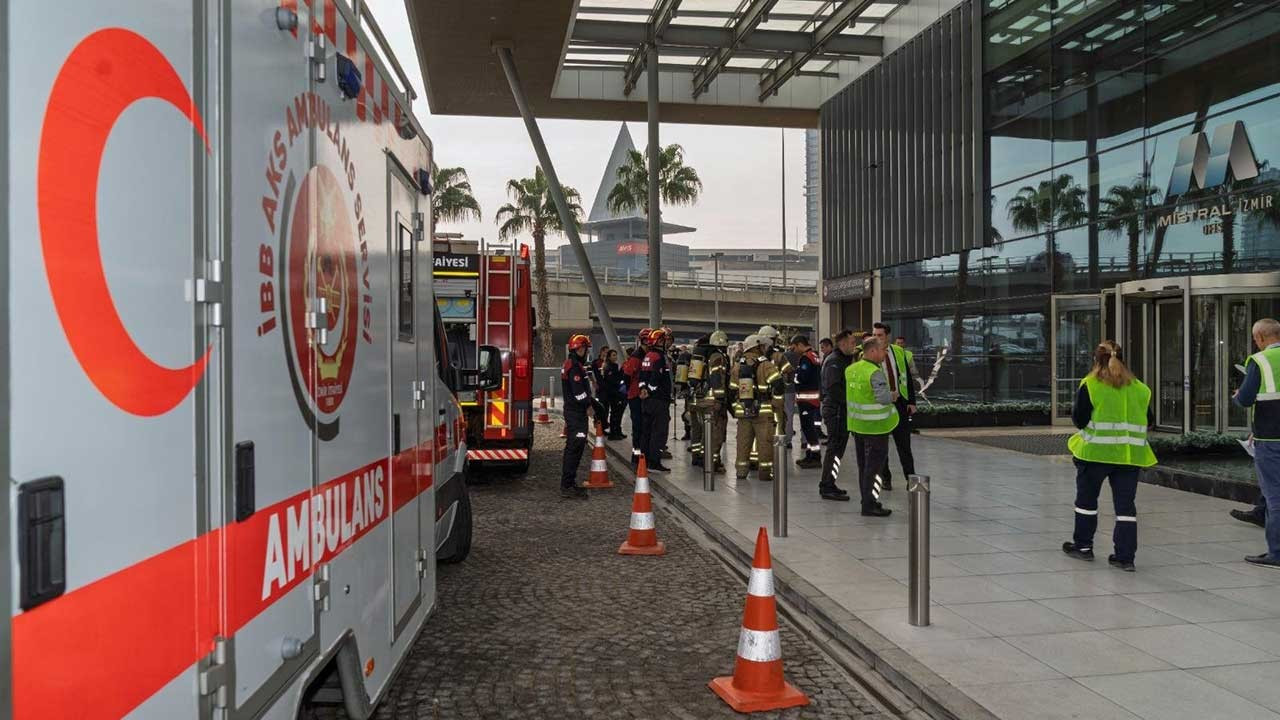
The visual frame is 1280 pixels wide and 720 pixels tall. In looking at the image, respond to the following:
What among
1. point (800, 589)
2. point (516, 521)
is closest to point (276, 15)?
point (800, 589)

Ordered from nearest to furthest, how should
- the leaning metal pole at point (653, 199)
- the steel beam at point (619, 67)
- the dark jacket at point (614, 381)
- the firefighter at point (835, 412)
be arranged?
the firefighter at point (835, 412), the dark jacket at point (614, 381), the leaning metal pole at point (653, 199), the steel beam at point (619, 67)

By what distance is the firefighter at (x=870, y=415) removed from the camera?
9.76 m

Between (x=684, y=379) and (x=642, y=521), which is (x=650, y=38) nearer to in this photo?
(x=684, y=379)

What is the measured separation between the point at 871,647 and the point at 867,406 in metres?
4.44

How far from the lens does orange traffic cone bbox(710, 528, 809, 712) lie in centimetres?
489

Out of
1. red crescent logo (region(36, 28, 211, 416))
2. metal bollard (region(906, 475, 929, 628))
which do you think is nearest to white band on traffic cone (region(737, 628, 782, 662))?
metal bollard (region(906, 475, 929, 628))

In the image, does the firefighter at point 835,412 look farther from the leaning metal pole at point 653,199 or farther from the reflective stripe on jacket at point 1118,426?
the leaning metal pole at point 653,199

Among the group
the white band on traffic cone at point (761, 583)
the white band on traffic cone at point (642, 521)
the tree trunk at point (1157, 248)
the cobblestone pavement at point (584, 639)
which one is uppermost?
the tree trunk at point (1157, 248)

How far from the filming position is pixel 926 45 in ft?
85.5

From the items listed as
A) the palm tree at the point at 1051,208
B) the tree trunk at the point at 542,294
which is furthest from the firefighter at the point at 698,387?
the tree trunk at the point at 542,294

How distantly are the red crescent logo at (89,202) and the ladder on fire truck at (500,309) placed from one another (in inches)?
453

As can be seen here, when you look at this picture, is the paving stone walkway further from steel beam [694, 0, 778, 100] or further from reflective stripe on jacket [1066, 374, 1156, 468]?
steel beam [694, 0, 778, 100]

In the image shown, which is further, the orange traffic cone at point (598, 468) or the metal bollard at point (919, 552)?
the orange traffic cone at point (598, 468)

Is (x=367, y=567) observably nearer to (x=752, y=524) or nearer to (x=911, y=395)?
(x=752, y=524)
